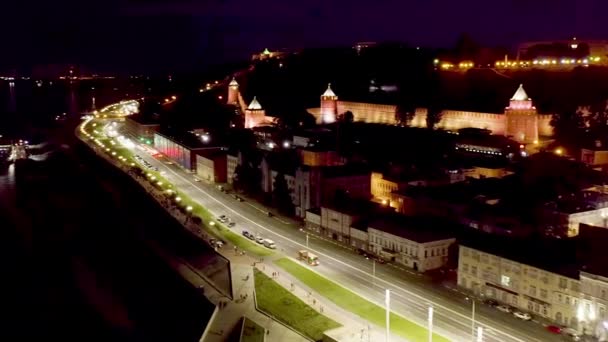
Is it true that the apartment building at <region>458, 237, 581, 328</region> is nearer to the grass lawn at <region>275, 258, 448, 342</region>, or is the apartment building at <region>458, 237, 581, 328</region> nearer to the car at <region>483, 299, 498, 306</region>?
the car at <region>483, 299, 498, 306</region>

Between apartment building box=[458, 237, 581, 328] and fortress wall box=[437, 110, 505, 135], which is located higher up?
fortress wall box=[437, 110, 505, 135]

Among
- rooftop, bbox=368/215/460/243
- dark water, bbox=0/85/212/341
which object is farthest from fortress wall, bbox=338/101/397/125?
rooftop, bbox=368/215/460/243

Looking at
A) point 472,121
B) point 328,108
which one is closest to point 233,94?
point 328,108

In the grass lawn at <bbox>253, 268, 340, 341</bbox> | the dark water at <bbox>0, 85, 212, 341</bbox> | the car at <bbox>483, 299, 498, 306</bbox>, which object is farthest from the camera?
the dark water at <bbox>0, 85, 212, 341</bbox>

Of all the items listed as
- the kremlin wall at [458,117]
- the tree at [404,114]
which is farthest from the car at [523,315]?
the tree at [404,114]

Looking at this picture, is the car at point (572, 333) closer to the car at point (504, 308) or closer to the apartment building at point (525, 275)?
the apartment building at point (525, 275)

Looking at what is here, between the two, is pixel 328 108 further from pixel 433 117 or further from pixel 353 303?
pixel 353 303
